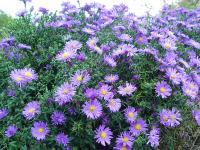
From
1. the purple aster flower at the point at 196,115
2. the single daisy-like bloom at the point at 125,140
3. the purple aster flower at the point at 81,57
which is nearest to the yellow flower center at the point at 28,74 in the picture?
the purple aster flower at the point at 81,57

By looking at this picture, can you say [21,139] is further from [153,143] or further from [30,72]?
[153,143]

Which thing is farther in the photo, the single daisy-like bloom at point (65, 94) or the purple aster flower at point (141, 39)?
the purple aster flower at point (141, 39)

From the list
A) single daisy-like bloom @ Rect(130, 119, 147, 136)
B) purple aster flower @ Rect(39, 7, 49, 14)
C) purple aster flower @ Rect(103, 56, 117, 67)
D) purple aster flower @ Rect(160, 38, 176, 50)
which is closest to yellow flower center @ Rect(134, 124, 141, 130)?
single daisy-like bloom @ Rect(130, 119, 147, 136)

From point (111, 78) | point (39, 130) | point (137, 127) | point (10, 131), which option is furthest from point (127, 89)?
point (10, 131)

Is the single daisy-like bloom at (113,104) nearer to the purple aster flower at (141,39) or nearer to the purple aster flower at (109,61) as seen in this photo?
the purple aster flower at (109,61)

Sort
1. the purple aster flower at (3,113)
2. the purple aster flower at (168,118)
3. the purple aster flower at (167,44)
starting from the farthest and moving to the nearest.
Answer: the purple aster flower at (167,44) → the purple aster flower at (3,113) → the purple aster flower at (168,118)

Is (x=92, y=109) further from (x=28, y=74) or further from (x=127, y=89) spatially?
(x=28, y=74)

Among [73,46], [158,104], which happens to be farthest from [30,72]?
[158,104]
